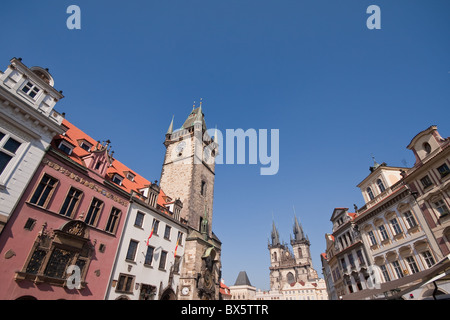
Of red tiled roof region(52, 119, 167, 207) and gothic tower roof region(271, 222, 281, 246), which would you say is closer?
red tiled roof region(52, 119, 167, 207)

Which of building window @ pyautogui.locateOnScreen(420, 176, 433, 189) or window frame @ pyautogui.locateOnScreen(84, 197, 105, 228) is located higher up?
building window @ pyautogui.locateOnScreen(420, 176, 433, 189)

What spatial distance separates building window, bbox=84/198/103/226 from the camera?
55.6ft

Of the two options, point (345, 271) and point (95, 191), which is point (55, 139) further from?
point (345, 271)

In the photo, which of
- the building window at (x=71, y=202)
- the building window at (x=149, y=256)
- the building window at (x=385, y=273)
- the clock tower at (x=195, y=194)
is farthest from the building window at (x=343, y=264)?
the building window at (x=71, y=202)

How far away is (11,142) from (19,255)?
6.39m

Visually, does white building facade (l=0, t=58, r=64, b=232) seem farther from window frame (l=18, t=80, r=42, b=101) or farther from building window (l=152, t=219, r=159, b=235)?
building window (l=152, t=219, r=159, b=235)

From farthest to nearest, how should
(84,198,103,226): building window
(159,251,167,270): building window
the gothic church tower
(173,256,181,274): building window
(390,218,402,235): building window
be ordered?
the gothic church tower
(173,256,181,274): building window
(159,251,167,270): building window
(390,218,402,235): building window
(84,198,103,226): building window

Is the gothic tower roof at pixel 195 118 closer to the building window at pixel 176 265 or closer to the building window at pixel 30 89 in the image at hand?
the building window at pixel 176 265

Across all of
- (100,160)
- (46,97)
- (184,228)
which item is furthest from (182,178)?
(46,97)

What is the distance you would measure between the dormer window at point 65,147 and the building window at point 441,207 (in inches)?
1105

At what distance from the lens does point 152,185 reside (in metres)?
23.6

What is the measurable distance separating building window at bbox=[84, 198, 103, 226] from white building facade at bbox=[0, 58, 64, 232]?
4611 mm

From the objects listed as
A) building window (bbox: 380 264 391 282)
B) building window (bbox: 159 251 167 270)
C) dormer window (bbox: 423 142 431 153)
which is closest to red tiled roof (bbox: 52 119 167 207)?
building window (bbox: 159 251 167 270)

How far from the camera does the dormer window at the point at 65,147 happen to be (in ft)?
55.3
